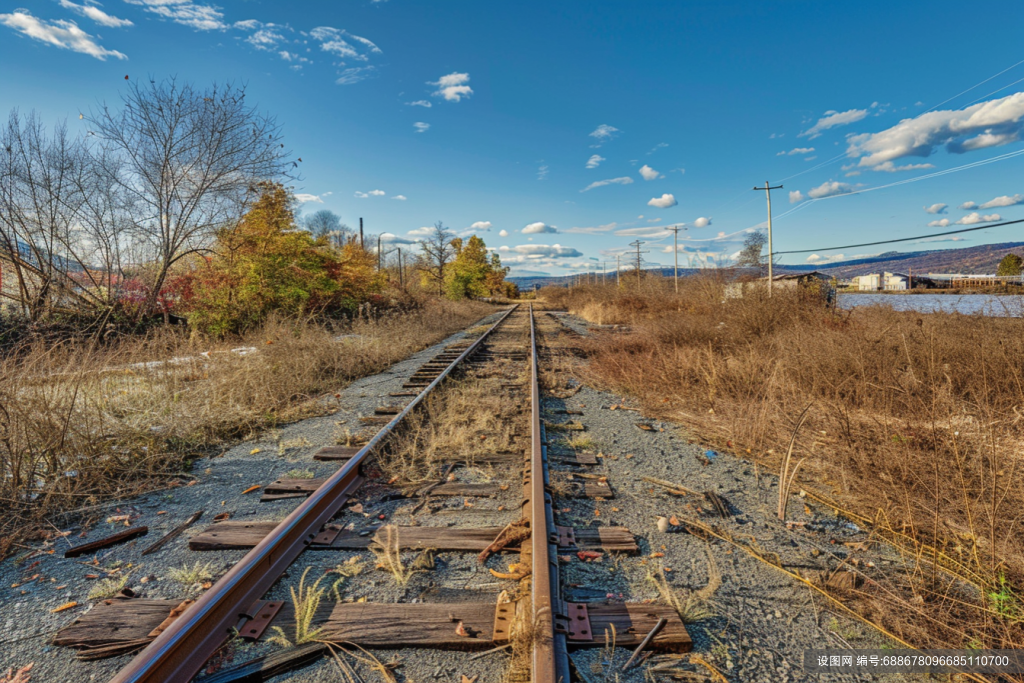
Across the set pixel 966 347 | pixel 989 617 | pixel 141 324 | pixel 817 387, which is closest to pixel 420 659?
pixel 989 617

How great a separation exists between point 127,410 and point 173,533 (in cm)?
298

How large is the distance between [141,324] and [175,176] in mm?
4164

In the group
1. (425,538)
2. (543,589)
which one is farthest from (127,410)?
(543,589)

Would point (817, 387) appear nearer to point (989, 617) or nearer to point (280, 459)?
point (989, 617)

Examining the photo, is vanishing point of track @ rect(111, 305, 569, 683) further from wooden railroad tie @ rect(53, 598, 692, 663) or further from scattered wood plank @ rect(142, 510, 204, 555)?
scattered wood plank @ rect(142, 510, 204, 555)

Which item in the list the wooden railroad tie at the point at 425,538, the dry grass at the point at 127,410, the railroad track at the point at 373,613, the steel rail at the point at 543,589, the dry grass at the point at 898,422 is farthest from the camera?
the dry grass at the point at 127,410

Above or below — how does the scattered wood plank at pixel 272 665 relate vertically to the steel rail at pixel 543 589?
below

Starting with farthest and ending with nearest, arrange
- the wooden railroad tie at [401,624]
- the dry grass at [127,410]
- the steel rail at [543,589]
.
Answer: the dry grass at [127,410]
the wooden railroad tie at [401,624]
the steel rail at [543,589]

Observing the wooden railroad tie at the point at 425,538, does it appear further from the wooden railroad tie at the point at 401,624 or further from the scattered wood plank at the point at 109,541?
the wooden railroad tie at the point at 401,624

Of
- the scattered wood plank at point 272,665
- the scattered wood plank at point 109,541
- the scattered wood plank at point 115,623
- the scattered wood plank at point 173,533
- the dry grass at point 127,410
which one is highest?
the dry grass at point 127,410

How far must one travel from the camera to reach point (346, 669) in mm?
1995

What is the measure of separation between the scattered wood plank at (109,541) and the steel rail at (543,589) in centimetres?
271

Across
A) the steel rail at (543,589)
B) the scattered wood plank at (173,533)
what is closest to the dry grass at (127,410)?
the scattered wood plank at (173,533)

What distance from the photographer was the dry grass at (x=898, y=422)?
2.48 m
